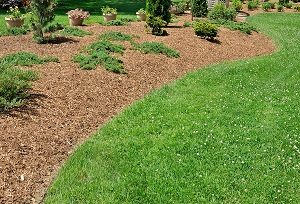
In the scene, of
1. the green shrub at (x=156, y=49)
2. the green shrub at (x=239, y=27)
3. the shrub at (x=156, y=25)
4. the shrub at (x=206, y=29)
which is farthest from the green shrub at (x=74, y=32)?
the green shrub at (x=239, y=27)

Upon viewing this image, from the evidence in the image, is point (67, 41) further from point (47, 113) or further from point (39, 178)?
point (39, 178)

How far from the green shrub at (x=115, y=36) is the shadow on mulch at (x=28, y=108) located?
22.9 ft

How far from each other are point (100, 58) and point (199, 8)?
1416 centimetres

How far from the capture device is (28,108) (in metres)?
9.84

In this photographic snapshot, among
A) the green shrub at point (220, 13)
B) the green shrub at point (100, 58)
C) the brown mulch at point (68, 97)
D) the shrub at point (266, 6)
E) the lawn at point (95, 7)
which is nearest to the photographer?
the brown mulch at point (68, 97)

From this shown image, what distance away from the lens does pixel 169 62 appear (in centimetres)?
1547

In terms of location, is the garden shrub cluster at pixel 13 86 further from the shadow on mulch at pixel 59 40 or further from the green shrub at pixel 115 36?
the green shrub at pixel 115 36

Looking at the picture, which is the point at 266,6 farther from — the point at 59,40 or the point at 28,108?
the point at 28,108

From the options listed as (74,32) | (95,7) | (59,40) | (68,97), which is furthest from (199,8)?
(68,97)

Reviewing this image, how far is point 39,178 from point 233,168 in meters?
3.80

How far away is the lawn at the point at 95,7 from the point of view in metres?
24.9

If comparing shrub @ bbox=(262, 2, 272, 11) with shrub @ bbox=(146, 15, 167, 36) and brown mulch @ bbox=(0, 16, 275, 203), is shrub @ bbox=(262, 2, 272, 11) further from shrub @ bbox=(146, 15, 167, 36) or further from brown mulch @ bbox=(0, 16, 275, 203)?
shrub @ bbox=(146, 15, 167, 36)

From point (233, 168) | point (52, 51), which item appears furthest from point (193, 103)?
point (52, 51)

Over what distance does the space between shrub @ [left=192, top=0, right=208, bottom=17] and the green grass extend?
1394 centimetres
